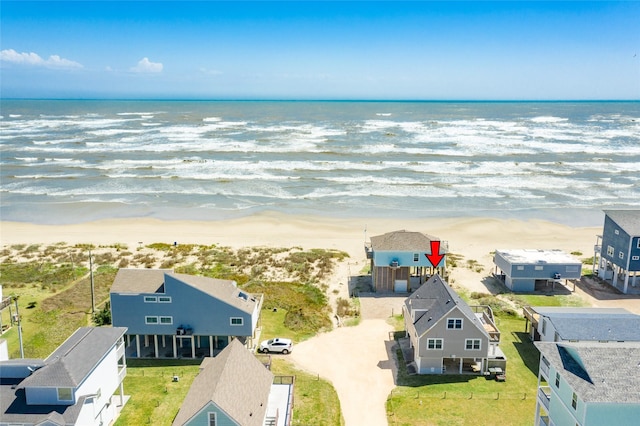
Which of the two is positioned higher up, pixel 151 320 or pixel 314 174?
pixel 314 174

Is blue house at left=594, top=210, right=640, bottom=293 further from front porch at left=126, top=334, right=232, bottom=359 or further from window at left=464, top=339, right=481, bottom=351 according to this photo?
front porch at left=126, top=334, right=232, bottom=359

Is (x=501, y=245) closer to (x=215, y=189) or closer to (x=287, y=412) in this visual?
(x=287, y=412)

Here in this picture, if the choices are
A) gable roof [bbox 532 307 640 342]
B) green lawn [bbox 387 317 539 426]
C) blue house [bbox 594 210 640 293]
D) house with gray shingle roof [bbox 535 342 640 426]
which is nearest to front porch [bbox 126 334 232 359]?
A: green lawn [bbox 387 317 539 426]

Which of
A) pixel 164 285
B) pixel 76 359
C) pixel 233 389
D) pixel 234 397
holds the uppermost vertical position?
pixel 164 285

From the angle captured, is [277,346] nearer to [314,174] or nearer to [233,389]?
[233,389]

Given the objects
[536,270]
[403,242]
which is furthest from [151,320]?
[536,270]

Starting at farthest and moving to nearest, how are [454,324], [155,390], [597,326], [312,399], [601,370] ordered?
[454,324] → [597,326] → [155,390] → [312,399] → [601,370]
